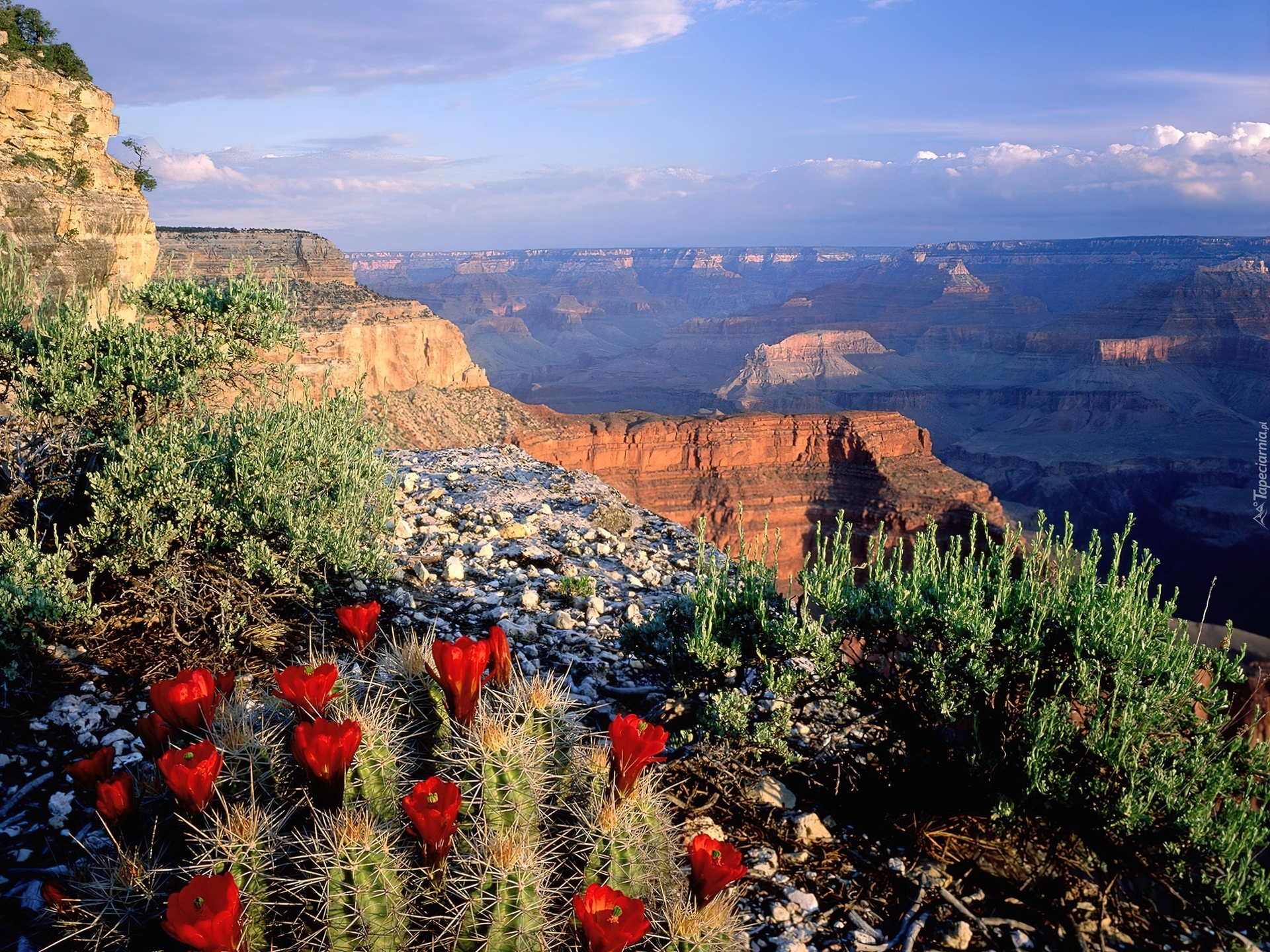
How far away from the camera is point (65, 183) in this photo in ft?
54.9

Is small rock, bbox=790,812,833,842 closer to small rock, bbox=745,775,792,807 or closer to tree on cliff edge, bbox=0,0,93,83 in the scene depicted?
small rock, bbox=745,775,792,807

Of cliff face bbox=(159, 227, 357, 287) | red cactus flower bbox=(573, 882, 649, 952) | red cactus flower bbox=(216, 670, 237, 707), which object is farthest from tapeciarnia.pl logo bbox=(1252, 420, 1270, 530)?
red cactus flower bbox=(216, 670, 237, 707)

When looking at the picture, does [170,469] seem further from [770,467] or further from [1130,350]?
[1130,350]

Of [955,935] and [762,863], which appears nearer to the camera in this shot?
[955,935]

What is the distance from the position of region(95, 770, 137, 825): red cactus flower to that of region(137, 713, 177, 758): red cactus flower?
0.19 meters

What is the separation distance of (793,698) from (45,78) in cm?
2039

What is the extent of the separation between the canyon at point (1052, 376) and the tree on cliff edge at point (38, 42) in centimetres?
3296

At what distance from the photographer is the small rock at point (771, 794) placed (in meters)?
3.60

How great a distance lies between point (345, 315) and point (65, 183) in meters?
22.4

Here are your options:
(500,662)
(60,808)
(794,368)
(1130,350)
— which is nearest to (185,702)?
(500,662)

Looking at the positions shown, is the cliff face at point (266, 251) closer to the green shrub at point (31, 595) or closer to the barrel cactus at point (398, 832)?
the green shrub at point (31, 595)

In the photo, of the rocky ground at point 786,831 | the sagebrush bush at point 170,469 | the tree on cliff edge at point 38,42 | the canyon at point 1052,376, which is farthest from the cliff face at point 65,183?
the canyon at point 1052,376

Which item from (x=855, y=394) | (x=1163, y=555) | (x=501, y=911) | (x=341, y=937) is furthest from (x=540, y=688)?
(x=855, y=394)

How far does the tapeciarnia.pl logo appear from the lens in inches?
2183
